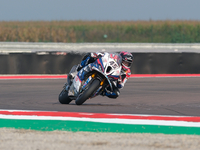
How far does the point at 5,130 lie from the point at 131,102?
424 centimetres

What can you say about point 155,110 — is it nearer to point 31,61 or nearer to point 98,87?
point 98,87

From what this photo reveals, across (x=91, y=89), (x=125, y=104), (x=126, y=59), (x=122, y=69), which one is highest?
(x=126, y=59)

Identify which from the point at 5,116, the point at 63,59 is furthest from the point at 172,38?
the point at 5,116

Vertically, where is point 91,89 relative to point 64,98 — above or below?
above

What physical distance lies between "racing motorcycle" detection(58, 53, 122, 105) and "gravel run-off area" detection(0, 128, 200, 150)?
7.47 feet

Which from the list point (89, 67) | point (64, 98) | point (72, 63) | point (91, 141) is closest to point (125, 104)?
point (64, 98)

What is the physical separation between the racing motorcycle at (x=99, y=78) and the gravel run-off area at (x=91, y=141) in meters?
2.28

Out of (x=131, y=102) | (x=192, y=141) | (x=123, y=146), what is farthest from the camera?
(x=131, y=102)

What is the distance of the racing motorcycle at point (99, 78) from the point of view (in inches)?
338

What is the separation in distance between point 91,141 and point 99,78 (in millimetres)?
3005

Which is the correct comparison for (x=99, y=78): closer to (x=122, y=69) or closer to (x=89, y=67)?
(x=89, y=67)

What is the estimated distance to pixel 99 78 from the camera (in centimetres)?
865

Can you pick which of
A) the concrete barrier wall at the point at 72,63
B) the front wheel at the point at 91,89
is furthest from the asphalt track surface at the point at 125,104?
the concrete barrier wall at the point at 72,63

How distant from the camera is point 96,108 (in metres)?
8.91
